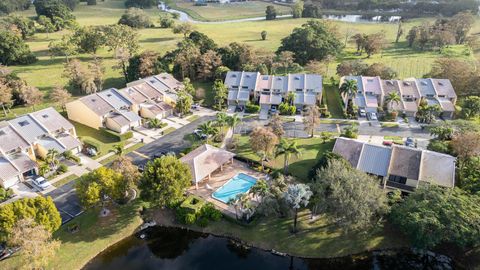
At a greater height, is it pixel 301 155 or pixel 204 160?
pixel 204 160

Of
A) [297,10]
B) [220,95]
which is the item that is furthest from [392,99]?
[297,10]

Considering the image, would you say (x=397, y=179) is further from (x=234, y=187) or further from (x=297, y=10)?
(x=297, y=10)

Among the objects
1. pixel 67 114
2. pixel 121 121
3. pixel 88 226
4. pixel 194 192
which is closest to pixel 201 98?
pixel 121 121

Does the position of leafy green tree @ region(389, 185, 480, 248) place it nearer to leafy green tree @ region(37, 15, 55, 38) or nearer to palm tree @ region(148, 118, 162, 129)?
palm tree @ region(148, 118, 162, 129)

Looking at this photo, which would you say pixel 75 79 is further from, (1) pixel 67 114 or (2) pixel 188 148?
(2) pixel 188 148

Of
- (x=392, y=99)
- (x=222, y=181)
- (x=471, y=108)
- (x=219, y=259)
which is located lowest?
(x=219, y=259)
